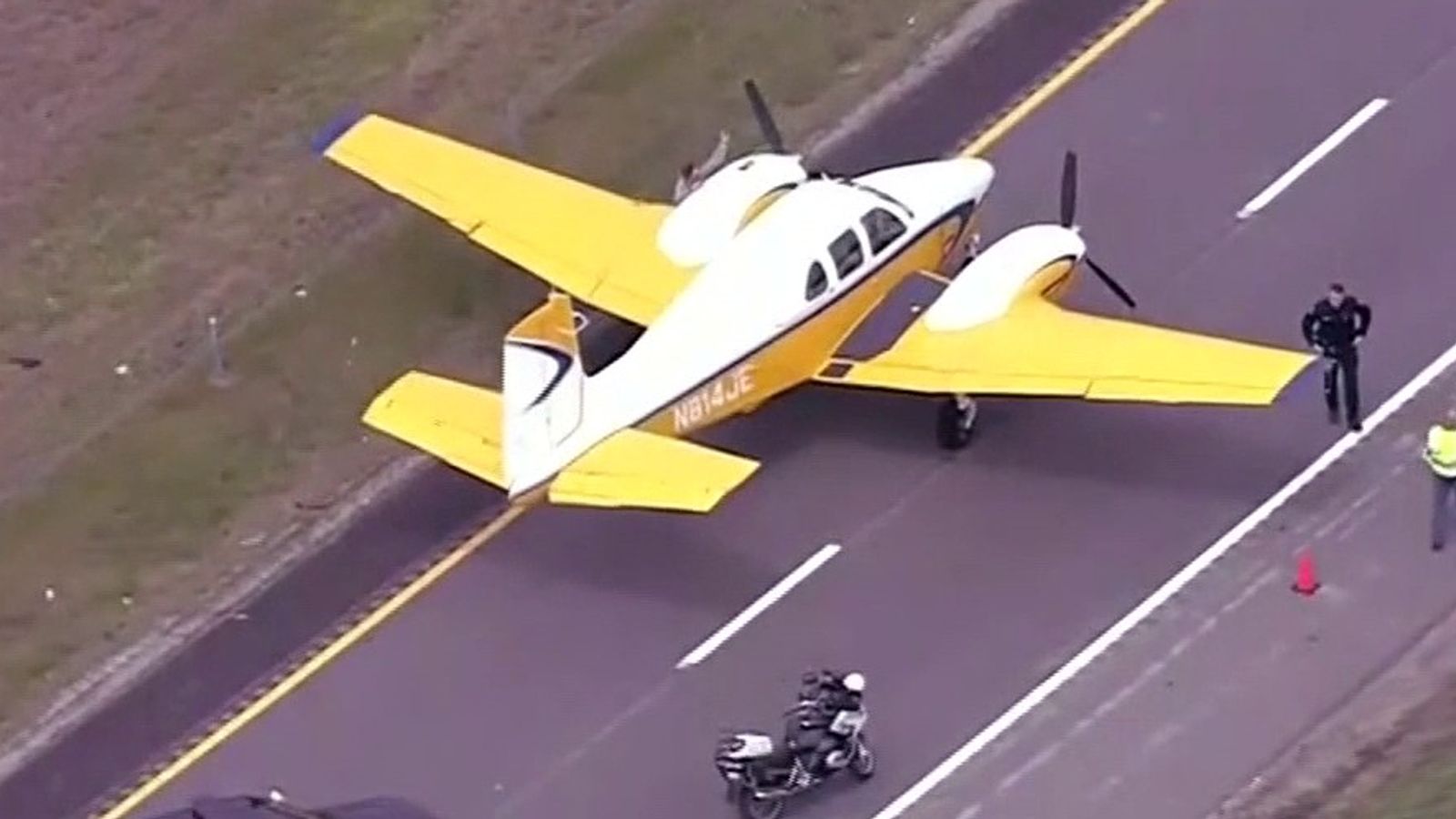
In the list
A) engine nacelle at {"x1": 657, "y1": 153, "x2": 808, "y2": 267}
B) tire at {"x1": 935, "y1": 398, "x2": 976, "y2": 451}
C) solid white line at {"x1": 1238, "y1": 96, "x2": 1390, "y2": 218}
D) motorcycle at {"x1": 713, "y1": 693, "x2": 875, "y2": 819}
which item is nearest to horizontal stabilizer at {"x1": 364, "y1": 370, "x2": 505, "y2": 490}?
engine nacelle at {"x1": 657, "y1": 153, "x2": 808, "y2": 267}

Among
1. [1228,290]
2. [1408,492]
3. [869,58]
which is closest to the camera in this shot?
[1408,492]

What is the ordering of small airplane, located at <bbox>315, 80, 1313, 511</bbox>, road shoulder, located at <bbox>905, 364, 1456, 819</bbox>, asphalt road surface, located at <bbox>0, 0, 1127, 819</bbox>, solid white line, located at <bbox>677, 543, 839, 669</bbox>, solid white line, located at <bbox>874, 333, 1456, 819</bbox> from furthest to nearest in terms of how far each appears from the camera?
solid white line, located at <bbox>677, 543, 839, 669</bbox> < asphalt road surface, located at <bbox>0, 0, 1127, 819</bbox> < small airplane, located at <bbox>315, 80, 1313, 511</bbox> < solid white line, located at <bbox>874, 333, 1456, 819</bbox> < road shoulder, located at <bbox>905, 364, 1456, 819</bbox>

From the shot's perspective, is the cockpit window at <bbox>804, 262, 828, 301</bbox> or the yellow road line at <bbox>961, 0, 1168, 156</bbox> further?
the yellow road line at <bbox>961, 0, 1168, 156</bbox>

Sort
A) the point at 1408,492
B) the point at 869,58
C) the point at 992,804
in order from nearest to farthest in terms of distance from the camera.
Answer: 1. the point at 992,804
2. the point at 1408,492
3. the point at 869,58

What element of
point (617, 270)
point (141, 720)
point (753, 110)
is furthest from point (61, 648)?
point (753, 110)

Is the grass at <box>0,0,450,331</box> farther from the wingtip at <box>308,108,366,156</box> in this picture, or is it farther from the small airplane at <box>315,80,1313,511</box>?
the small airplane at <box>315,80,1313,511</box>

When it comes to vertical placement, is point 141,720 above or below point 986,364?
below

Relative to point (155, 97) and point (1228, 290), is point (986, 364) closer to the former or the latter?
point (1228, 290)
